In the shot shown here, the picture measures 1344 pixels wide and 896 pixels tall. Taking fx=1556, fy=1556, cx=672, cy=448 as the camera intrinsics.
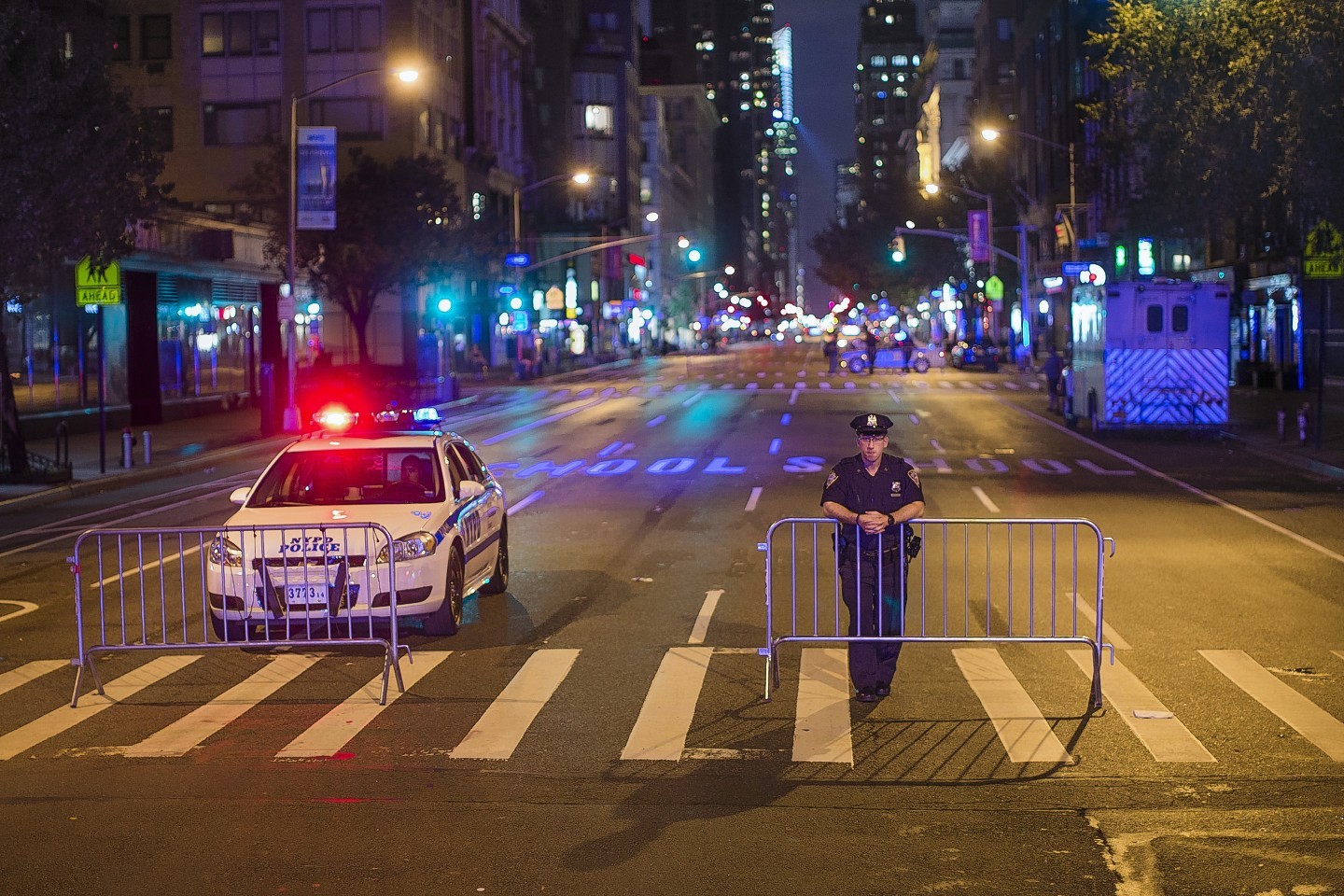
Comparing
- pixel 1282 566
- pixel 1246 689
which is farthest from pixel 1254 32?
pixel 1246 689

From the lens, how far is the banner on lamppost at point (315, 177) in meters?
35.3

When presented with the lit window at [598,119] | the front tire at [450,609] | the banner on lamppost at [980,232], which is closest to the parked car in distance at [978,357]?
the banner on lamppost at [980,232]

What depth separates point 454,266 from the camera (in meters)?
58.8

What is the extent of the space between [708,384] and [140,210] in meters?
37.6

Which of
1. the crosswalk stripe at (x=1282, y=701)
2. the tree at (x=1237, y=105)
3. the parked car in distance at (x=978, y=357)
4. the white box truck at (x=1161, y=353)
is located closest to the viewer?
the crosswalk stripe at (x=1282, y=701)

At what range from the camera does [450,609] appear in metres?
11.9

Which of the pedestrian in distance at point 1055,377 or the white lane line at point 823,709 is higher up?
the pedestrian in distance at point 1055,377

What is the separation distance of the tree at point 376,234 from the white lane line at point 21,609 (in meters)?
38.0

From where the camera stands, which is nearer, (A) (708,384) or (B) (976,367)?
(A) (708,384)

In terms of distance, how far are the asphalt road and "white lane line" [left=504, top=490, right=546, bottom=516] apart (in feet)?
12.1

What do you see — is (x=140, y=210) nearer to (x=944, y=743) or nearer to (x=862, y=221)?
(x=944, y=743)

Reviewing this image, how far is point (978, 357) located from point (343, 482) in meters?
65.0

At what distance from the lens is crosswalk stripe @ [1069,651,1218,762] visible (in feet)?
27.9

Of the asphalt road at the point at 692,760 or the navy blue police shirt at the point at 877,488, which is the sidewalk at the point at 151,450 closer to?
the asphalt road at the point at 692,760
